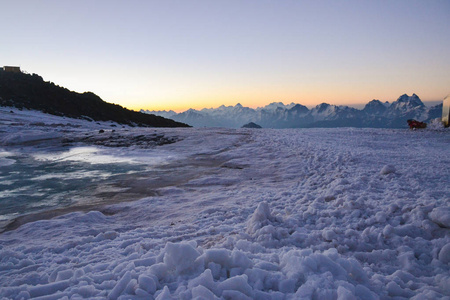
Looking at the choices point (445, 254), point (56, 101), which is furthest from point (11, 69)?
point (445, 254)

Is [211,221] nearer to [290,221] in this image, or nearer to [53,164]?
[290,221]

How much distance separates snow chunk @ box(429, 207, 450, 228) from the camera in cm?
382

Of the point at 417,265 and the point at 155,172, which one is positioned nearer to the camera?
the point at 417,265

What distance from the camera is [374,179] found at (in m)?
6.70

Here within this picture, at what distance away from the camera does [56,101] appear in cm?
4722

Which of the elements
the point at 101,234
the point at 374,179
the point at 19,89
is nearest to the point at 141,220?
the point at 101,234

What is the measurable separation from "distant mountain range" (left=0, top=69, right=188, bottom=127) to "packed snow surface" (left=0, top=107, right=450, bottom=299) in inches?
1525

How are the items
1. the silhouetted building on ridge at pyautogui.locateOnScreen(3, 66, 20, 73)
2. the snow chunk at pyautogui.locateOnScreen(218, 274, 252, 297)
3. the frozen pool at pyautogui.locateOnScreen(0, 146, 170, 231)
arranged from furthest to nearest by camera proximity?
1. the silhouetted building on ridge at pyautogui.locateOnScreen(3, 66, 20, 73)
2. the frozen pool at pyautogui.locateOnScreen(0, 146, 170, 231)
3. the snow chunk at pyautogui.locateOnScreen(218, 274, 252, 297)

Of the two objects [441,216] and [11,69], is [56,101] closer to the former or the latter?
[11,69]

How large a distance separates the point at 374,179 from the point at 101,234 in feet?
21.0

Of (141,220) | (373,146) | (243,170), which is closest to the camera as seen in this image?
(141,220)

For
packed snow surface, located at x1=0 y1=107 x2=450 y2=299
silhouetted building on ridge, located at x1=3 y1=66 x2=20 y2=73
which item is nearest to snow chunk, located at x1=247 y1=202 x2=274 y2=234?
packed snow surface, located at x1=0 y1=107 x2=450 y2=299

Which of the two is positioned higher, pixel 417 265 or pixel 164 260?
pixel 164 260

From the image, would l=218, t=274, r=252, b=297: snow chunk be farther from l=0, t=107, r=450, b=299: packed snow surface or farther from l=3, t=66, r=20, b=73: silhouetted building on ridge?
l=3, t=66, r=20, b=73: silhouetted building on ridge
